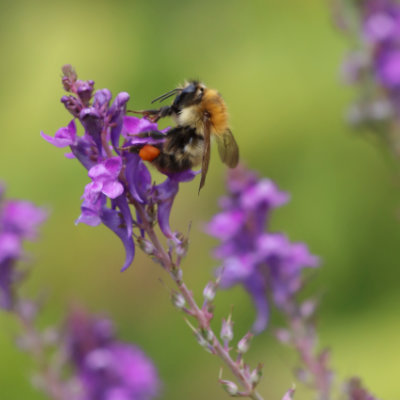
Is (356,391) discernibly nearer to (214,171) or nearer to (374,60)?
(374,60)

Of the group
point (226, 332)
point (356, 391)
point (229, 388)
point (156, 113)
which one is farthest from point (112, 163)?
point (356, 391)

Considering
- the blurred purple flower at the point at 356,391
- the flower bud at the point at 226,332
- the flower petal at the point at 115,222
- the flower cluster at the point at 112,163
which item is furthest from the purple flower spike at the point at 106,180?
the blurred purple flower at the point at 356,391

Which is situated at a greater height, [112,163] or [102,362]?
[102,362]

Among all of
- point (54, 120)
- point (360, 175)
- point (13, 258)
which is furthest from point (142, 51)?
point (13, 258)

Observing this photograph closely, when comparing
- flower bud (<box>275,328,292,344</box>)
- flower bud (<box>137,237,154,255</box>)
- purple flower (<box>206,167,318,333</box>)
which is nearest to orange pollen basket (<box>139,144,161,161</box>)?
flower bud (<box>137,237,154,255</box>)

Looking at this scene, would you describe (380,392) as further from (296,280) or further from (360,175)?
(296,280)

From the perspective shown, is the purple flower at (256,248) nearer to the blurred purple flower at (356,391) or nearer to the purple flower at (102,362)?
the purple flower at (102,362)

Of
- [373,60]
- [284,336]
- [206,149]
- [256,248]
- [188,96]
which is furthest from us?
[373,60]
